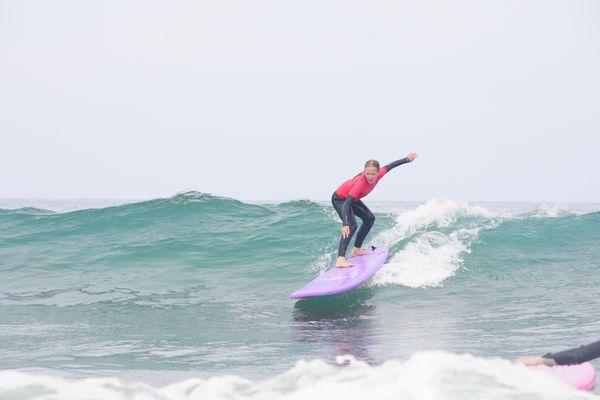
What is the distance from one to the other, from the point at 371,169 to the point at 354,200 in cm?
70

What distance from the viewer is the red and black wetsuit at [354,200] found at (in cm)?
903

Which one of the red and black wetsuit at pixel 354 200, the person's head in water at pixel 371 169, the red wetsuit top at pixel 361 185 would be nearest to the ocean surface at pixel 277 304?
the red and black wetsuit at pixel 354 200

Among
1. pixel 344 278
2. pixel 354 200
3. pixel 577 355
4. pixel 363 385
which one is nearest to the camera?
pixel 363 385

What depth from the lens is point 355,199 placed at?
938cm

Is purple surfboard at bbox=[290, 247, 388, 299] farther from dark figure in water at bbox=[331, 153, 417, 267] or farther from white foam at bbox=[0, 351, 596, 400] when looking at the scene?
white foam at bbox=[0, 351, 596, 400]

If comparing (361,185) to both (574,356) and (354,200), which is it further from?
(574,356)

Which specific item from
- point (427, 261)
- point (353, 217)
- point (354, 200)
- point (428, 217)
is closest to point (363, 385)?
point (353, 217)

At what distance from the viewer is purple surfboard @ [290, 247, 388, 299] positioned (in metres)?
8.05

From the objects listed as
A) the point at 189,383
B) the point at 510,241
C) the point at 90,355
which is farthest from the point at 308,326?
the point at 510,241

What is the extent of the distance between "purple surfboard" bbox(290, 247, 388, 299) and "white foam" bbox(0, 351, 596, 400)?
4058 millimetres

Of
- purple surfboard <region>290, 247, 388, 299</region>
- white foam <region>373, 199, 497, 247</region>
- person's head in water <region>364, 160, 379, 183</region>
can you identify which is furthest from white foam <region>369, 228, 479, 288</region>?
person's head in water <region>364, 160, 379, 183</region>

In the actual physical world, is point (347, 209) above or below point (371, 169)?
below

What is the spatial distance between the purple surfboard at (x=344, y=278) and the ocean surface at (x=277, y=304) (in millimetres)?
266

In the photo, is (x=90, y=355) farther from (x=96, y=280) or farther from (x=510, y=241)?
(x=510, y=241)
